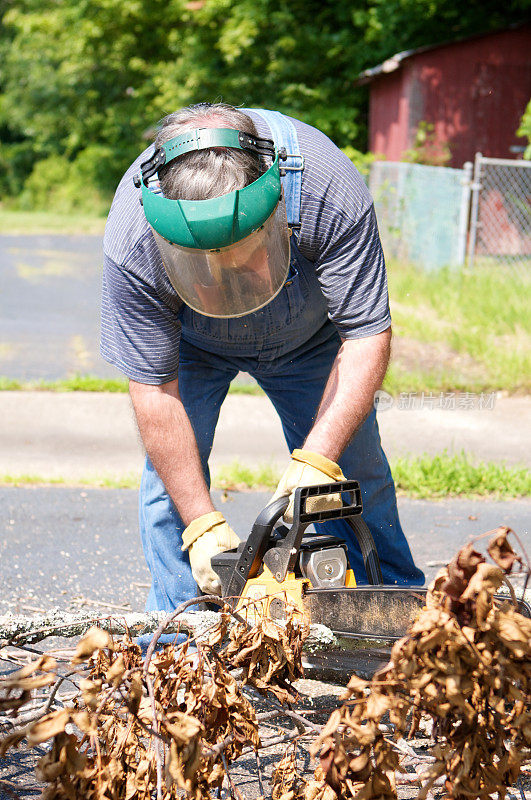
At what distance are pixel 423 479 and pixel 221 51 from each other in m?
16.3

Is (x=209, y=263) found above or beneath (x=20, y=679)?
above

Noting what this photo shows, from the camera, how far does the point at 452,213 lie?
11.4 m

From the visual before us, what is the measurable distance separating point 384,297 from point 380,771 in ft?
4.89

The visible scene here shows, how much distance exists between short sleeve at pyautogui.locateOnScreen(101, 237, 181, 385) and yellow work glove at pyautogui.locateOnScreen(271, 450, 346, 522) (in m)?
0.55

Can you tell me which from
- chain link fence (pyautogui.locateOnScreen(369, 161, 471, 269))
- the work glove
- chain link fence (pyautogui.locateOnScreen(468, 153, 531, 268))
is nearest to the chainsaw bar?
the work glove

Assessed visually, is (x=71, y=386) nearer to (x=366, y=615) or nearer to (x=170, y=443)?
(x=170, y=443)

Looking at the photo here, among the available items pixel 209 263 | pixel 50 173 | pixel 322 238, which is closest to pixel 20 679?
pixel 209 263

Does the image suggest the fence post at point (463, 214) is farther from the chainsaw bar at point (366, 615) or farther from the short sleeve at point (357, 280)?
the chainsaw bar at point (366, 615)

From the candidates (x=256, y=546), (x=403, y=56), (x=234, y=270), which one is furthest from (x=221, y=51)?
(x=256, y=546)

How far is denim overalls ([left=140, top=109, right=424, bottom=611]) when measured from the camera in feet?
9.46

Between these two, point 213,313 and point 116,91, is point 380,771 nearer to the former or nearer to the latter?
point 213,313

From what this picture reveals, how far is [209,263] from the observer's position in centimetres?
224

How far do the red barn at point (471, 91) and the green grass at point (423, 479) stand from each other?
1093 cm

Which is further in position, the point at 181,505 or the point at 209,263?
the point at 181,505
